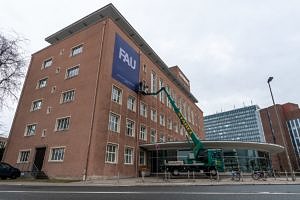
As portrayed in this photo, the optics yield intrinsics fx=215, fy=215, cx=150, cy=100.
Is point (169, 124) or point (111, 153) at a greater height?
point (169, 124)

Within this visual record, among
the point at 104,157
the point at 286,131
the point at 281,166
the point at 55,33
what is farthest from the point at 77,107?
the point at 286,131

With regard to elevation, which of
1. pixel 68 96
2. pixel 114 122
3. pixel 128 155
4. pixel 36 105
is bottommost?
pixel 128 155

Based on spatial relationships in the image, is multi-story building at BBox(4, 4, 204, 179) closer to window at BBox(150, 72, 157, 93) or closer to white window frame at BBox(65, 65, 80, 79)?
white window frame at BBox(65, 65, 80, 79)

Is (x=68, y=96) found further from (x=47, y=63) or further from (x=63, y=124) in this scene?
(x=47, y=63)

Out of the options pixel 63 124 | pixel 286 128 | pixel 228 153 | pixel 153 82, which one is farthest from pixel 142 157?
pixel 286 128

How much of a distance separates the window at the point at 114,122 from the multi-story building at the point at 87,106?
23 millimetres

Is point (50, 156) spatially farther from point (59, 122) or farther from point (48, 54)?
point (48, 54)

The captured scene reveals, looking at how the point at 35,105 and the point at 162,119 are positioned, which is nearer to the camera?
the point at 35,105

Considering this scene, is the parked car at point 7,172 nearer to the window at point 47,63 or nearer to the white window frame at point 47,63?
the white window frame at point 47,63

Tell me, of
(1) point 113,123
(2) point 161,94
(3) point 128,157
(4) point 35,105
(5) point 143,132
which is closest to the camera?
(1) point 113,123

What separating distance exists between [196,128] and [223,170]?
1198 inches

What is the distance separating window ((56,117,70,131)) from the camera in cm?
2477

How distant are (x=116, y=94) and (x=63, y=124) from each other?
7202mm

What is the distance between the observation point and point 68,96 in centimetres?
2691
